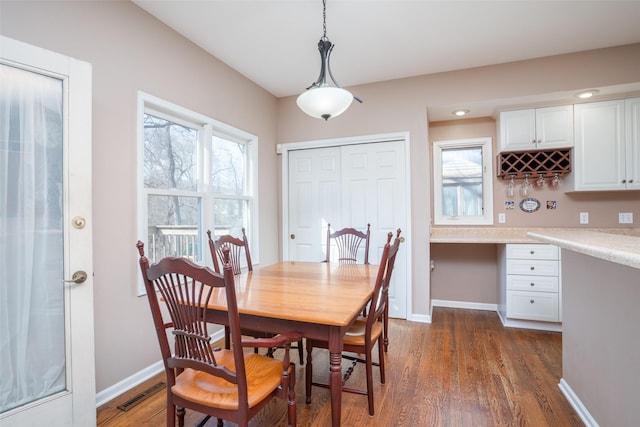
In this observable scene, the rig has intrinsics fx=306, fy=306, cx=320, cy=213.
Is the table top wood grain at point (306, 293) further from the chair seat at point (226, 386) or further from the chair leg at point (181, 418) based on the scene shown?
the chair leg at point (181, 418)

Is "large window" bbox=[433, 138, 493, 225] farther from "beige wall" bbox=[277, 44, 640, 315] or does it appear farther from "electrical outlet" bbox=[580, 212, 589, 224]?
"electrical outlet" bbox=[580, 212, 589, 224]

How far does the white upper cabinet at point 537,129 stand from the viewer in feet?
10.6

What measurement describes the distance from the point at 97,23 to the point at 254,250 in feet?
7.99

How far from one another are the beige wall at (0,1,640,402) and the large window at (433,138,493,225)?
26.8 inches

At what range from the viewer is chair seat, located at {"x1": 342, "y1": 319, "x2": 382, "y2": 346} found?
5.88 feet

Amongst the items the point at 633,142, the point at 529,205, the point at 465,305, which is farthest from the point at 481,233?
the point at 633,142

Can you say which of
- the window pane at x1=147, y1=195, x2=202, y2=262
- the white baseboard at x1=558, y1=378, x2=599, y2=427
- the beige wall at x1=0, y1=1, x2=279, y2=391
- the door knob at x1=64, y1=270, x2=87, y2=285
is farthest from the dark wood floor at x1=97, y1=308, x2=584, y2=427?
the window pane at x1=147, y1=195, x2=202, y2=262

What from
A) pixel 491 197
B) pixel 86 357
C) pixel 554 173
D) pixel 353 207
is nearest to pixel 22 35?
pixel 86 357

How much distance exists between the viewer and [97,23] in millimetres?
1982

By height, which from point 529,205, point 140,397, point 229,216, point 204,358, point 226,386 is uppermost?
point 529,205

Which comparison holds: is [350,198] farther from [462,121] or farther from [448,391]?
[448,391]

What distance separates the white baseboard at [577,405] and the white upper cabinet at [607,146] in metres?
2.15

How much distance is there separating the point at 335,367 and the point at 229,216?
2.26m

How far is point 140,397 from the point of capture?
2.04 metres
